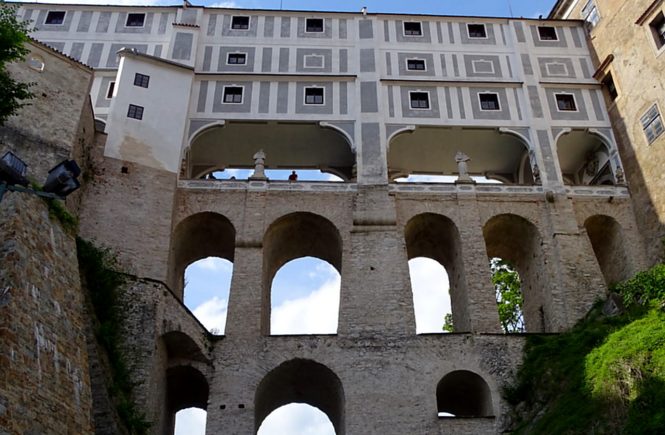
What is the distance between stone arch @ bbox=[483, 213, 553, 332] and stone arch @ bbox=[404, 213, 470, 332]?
1.38 meters

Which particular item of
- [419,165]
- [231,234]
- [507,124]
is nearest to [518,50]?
[507,124]

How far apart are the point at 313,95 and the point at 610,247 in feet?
41.4

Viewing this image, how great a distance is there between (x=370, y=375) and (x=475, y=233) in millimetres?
6694

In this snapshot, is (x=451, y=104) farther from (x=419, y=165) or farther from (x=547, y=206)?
(x=547, y=206)

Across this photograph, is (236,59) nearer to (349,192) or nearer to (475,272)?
(349,192)

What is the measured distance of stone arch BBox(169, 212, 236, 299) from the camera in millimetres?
23169

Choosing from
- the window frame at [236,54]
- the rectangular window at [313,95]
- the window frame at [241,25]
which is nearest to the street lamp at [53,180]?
the rectangular window at [313,95]

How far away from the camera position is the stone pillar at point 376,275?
20781mm

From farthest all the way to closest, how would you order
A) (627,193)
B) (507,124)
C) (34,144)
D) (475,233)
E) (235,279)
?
(507,124)
(627,193)
(475,233)
(235,279)
(34,144)

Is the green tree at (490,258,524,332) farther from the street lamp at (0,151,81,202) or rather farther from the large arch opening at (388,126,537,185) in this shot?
the street lamp at (0,151,81,202)

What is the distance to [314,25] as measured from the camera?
29.4 m

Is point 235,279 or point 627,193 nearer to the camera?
point 235,279

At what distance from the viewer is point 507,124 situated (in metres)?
26.6

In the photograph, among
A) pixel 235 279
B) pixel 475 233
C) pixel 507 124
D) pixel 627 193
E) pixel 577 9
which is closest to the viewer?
pixel 235 279
